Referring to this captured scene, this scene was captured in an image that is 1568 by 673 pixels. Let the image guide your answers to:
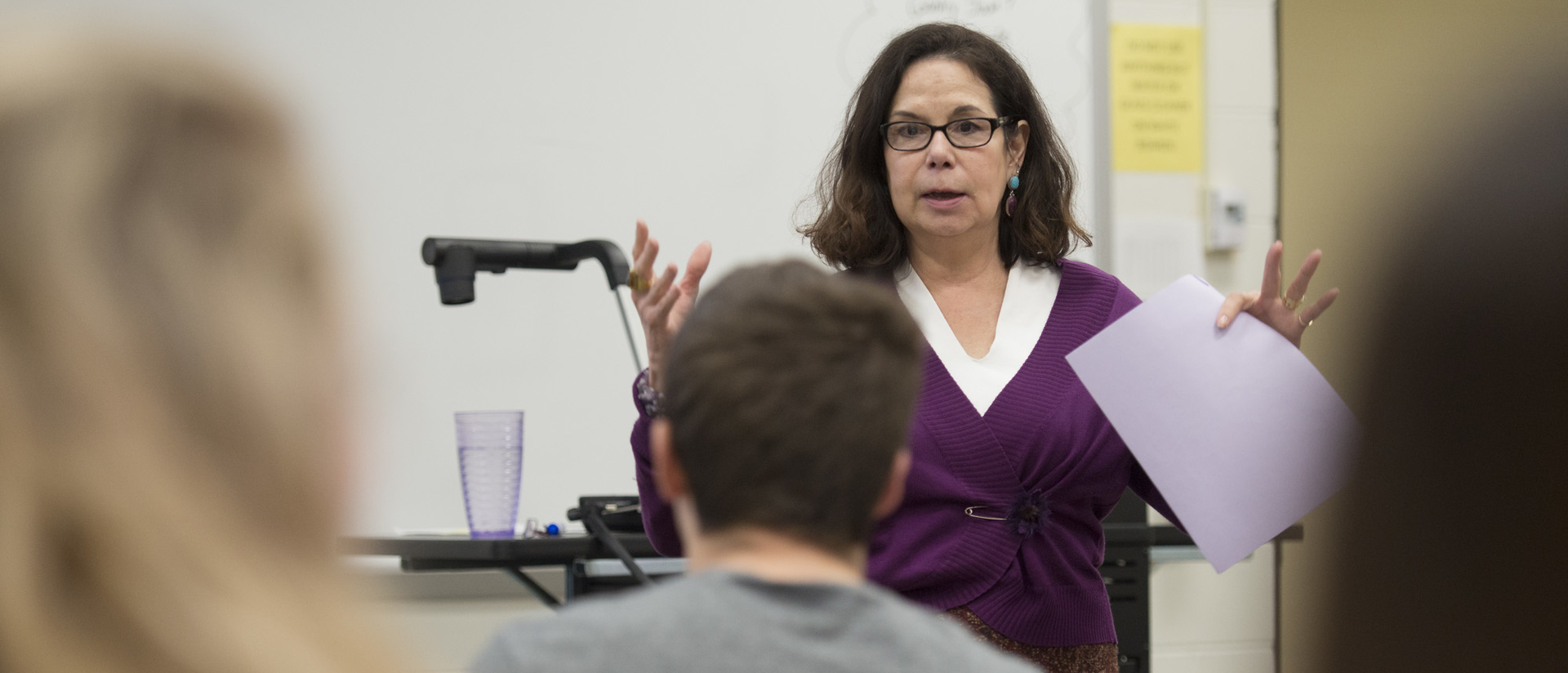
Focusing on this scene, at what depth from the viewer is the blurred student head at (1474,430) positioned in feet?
0.77

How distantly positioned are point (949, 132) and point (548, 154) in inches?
47.9

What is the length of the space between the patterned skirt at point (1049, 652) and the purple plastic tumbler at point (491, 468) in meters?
1.06

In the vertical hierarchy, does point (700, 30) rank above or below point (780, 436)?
above

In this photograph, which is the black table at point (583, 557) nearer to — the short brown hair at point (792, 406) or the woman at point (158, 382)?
the short brown hair at point (792, 406)

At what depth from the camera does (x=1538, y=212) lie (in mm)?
235

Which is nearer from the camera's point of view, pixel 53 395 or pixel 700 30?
pixel 53 395

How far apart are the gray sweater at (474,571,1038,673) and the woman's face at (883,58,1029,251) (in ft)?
2.67

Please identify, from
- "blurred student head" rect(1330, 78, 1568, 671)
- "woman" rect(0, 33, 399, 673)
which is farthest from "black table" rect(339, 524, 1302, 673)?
"blurred student head" rect(1330, 78, 1568, 671)

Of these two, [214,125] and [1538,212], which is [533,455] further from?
[1538,212]

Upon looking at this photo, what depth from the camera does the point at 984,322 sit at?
1.38m

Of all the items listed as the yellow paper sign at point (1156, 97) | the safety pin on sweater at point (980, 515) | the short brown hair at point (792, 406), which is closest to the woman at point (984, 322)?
the safety pin on sweater at point (980, 515)

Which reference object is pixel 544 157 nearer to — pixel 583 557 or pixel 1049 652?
pixel 583 557

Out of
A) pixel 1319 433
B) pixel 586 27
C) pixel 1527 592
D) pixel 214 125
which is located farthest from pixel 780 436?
pixel 586 27

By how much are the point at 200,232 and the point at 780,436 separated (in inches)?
13.9
